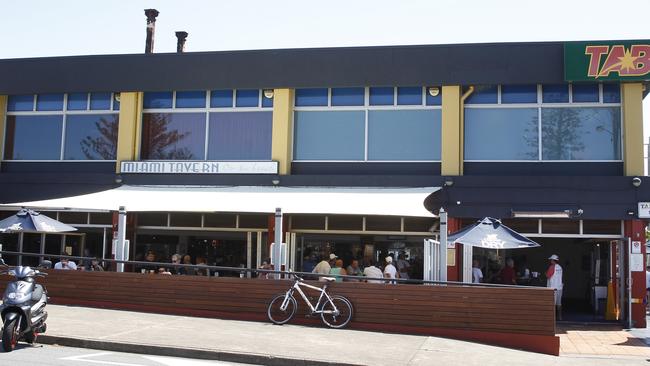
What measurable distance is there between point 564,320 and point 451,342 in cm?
611

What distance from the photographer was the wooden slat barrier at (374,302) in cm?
1293

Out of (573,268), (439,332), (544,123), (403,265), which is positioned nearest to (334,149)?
(403,265)

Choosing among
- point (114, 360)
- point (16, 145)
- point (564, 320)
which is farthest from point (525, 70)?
point (16, 145)

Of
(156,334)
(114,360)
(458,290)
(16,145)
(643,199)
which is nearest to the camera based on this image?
(114,360)

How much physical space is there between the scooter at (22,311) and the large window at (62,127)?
32.1 feet

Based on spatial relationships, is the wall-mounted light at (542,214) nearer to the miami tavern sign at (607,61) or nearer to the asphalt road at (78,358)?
the miami tavern sign at (607,61)

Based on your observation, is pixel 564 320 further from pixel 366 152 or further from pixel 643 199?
pixel 366 152

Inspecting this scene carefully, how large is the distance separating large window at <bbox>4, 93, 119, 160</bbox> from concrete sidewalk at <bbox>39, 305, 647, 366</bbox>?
7607 millimetres

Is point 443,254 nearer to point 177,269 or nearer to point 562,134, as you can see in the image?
point 562,134

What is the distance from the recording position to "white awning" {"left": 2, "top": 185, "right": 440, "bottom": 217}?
54.3 feet

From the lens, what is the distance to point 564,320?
57.7ft

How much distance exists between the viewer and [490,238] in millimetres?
14391

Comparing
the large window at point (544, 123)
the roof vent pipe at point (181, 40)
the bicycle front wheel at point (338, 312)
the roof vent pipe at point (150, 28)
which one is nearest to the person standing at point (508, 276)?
the large window at point (544, 123)

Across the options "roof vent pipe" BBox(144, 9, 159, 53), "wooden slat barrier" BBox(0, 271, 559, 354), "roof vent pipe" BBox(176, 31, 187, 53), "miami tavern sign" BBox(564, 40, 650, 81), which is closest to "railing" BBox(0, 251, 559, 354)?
"wooden slat barrier" BBox(0, 271, 559, 354)
